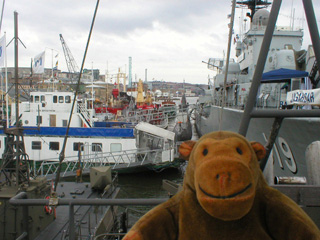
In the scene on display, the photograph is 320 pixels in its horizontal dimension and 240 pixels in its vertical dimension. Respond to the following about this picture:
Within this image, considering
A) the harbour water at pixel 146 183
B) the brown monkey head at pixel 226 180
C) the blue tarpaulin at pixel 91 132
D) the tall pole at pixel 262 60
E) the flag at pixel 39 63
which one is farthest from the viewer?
the blue tarpaulin at pixel 91 132

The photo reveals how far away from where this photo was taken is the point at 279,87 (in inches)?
507

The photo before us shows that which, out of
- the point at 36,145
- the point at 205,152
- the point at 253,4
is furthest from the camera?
the point at 253,4

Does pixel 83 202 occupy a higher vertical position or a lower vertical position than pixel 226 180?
lower

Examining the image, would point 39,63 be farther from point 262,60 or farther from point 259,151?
point 259,151

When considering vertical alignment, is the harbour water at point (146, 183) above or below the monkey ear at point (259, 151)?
below

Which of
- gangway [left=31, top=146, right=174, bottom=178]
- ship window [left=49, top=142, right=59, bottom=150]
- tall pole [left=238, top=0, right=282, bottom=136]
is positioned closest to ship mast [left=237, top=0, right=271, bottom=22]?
gangway [left=31, top=146, right=174, bottom=178]

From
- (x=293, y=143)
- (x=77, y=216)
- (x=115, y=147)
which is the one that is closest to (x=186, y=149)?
(x=293, y=143)

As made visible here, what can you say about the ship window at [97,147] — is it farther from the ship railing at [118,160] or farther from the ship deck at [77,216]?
the ship deck at [77,216]

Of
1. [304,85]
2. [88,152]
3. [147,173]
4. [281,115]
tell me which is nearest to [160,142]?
[147,173]

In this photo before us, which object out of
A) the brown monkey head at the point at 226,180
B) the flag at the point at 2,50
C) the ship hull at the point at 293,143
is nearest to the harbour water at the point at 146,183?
the ship hull at the point at 293,143

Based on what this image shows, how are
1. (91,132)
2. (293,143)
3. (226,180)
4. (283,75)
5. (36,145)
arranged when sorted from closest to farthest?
(226,180), (293,143), (283,75), (91,132), (36,145)

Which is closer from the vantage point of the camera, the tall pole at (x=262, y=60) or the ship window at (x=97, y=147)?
the tall pole at (x=262, y=60)

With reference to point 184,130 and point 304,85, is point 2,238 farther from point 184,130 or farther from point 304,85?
point 184,130

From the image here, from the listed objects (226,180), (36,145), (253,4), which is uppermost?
(253,4)
